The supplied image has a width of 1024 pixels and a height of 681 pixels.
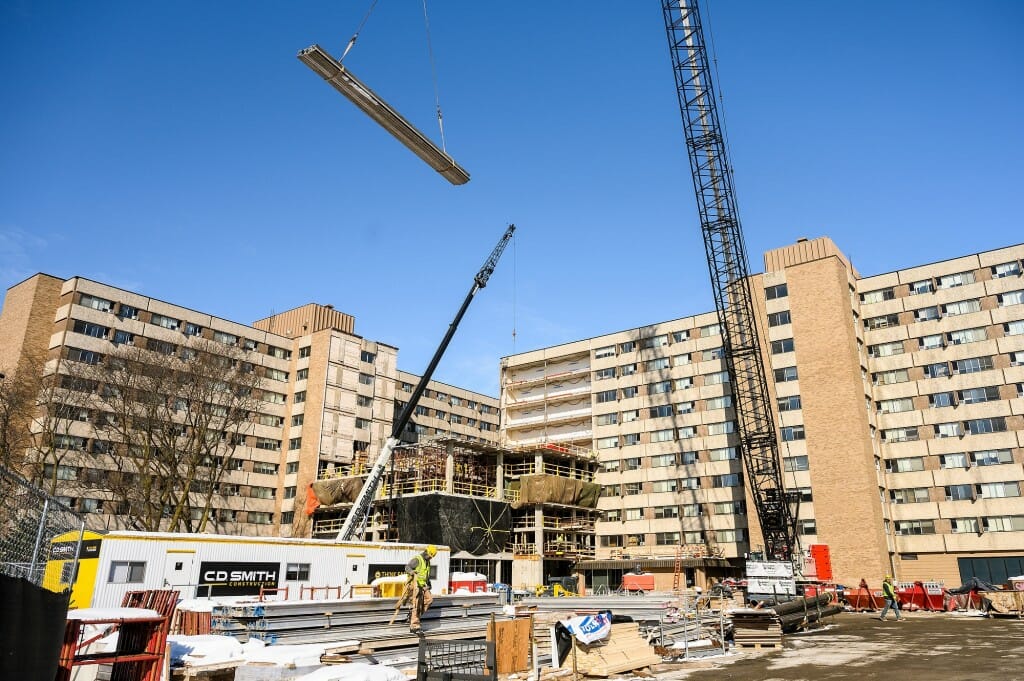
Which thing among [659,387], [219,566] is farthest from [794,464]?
[219,566]

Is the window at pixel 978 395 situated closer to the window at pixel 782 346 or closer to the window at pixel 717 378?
the window at pixel 782 346

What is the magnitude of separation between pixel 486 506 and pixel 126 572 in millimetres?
31029

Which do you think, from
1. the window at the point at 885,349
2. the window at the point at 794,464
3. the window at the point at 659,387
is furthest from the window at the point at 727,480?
the window at the point at 885,349

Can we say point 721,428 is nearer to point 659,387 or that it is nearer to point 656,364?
point 659,387

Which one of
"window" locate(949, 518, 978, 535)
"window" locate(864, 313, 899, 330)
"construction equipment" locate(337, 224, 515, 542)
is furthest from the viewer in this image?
"window" locate(864, 313, 899, 330)

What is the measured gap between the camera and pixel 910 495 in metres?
58.9

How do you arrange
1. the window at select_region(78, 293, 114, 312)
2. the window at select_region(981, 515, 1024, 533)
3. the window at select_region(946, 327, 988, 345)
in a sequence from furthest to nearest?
the window at select_region(78, 293, 114, 312) < the window at select_region(946, 327, 988, 345) < the window at select_region(981, 515, 1024, 533)

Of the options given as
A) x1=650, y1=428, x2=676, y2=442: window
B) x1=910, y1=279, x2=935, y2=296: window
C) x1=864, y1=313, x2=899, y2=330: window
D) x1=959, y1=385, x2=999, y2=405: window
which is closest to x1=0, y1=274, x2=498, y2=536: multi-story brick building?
x1=650, y1=428, x2=676, y2=442: window

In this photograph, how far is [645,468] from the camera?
233 ft

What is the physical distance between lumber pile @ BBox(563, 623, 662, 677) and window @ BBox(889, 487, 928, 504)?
50.7 meters

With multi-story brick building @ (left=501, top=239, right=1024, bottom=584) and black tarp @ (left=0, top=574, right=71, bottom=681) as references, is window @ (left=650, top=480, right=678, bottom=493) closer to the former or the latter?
multi-story brick building @ (left=501, top=239, right=1024, bottom=584)

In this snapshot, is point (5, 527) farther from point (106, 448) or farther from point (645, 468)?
point (645, 468)

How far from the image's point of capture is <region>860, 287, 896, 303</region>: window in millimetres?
64500

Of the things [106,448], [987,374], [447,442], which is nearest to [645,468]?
[447,442]
